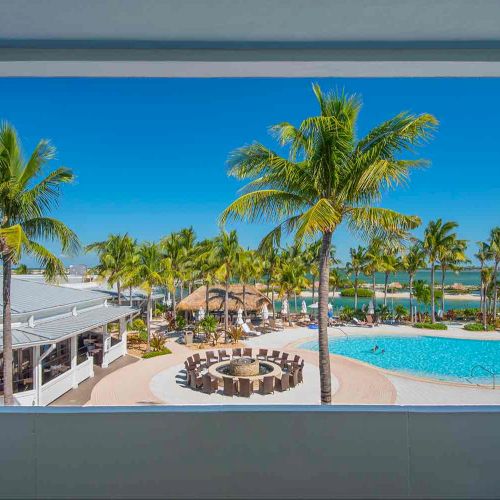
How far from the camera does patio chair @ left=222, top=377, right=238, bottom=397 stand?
10352mm

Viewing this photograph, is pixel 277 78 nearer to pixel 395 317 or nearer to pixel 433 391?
pixel 433 391

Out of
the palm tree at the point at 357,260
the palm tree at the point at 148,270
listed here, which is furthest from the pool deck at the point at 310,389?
the palm tree at the point at 357,260

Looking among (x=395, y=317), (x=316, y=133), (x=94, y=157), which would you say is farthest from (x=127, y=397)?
(x=395, y=317)

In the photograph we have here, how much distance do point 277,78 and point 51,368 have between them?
1148 cm

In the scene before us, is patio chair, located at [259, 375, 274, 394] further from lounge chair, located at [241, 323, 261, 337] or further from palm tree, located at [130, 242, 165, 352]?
lounge chair, located at [241, 323, 261, 337]

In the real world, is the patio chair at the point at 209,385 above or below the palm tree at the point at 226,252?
below

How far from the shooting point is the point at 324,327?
6527mm

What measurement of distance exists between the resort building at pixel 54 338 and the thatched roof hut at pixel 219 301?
786 centimetres

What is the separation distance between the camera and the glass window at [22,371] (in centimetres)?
955

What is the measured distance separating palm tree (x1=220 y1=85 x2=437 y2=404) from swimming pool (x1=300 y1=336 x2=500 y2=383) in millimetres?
8790

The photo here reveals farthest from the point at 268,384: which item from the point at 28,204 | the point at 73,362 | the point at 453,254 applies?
the point at 453,254

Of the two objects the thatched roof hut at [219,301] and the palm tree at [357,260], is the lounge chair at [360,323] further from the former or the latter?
the thatched roof hut at [219,301]

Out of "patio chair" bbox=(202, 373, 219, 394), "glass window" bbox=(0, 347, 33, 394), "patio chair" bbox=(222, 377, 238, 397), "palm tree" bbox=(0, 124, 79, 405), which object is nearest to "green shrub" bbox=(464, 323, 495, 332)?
"patio chair" bbox=(222, 377, 238, 397)
